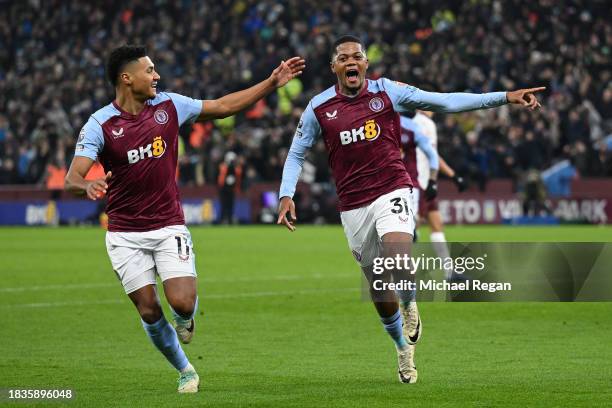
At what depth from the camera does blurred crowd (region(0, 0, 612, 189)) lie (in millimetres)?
32500

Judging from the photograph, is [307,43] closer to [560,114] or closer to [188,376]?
[560,114]

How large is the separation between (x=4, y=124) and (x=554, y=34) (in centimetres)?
1742

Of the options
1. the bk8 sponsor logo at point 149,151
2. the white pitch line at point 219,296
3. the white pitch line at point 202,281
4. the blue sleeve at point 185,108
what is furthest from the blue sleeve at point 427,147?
the bk8 sponsor logo at point 149,151

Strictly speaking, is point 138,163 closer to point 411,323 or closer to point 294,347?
point 411,323

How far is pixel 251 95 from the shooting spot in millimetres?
9180

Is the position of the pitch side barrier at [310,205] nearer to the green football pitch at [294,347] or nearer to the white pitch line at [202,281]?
the green football pitch at [294,347]

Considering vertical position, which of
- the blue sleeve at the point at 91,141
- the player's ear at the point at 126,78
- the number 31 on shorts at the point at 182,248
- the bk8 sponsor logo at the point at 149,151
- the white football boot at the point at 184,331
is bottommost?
the white football boot at the point at 184,331

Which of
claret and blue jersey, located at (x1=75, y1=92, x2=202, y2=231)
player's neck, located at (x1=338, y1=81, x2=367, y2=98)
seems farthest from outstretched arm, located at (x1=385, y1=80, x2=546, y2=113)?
claret and blue jersey, located at (x1=75, y1=92, x2=202, y2=231)

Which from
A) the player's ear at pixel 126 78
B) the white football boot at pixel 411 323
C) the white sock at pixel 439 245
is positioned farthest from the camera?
the white sock at pixel 439 245

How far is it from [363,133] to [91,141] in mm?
2133

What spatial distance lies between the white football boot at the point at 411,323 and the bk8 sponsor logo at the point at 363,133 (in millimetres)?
1377

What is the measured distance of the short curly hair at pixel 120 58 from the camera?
909cm

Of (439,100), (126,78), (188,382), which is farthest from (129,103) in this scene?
(439,100)

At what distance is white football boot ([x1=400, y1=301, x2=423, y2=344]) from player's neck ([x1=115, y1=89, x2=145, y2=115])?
8.73 feet
